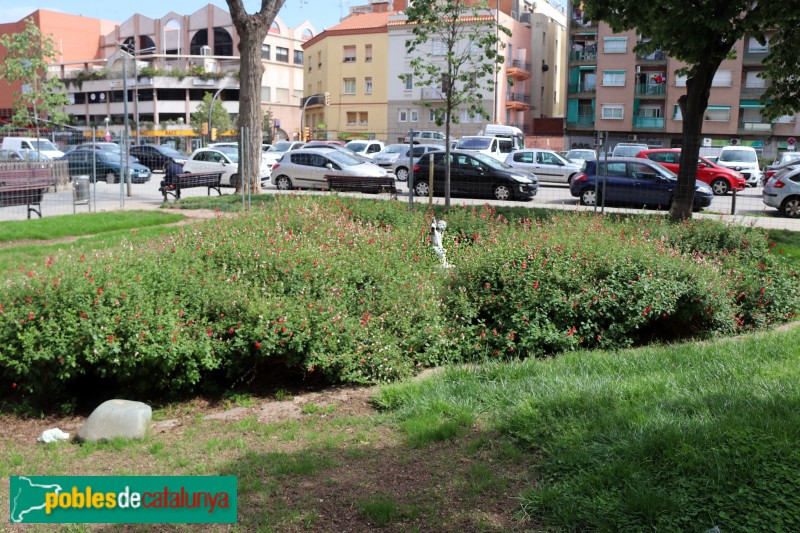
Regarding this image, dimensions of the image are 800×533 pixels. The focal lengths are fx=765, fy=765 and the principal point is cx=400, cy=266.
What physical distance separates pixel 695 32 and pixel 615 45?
49.2 meters

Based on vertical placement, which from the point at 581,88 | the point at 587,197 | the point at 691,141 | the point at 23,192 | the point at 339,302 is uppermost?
the point at 581,88

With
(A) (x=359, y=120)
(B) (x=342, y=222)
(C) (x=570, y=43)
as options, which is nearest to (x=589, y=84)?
(C) (x=570, y=43)

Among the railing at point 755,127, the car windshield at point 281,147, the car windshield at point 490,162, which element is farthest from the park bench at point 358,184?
the railing at point 755,127

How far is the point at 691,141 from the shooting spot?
573 inches

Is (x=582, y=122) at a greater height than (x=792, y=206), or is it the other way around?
(x=582, y=122)

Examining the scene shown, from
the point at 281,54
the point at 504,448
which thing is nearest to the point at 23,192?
the point at 504,448

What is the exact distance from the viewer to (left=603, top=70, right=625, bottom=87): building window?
60.1 metres

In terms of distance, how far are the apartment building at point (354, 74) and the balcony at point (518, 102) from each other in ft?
35.0

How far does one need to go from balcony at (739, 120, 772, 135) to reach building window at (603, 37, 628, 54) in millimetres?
10462

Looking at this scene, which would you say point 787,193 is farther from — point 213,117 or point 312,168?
point 213,117

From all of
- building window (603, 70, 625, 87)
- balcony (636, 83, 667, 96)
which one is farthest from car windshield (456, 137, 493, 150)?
building window (603, 70, 625, 87)

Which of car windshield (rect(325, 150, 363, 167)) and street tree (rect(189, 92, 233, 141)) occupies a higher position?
street tree (rect(189, 92, 233, 141))

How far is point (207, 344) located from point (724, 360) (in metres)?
4.29

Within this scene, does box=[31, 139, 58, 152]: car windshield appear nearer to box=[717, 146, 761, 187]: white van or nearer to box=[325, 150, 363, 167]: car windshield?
box=[325, 150, 363, 167]: car windshield
